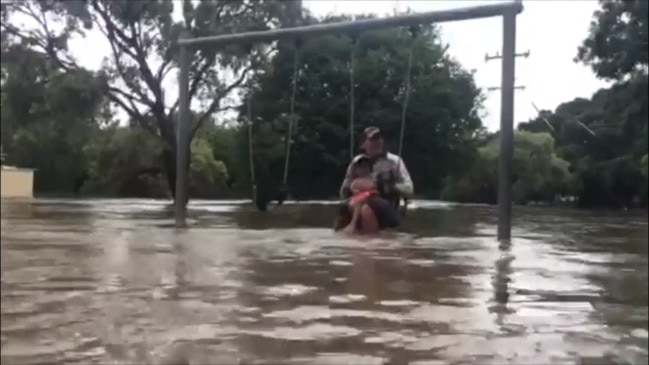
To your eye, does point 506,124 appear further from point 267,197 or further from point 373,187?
point 267,197

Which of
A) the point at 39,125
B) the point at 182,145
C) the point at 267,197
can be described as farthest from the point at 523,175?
the point at 39,125

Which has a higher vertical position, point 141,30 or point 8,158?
point 141,30

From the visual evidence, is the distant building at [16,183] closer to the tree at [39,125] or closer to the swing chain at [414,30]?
the tree at [39,125]

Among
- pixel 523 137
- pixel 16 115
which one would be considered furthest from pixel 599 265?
pixel 16 115

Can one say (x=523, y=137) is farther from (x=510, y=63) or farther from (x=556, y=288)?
(x=556, y=288)

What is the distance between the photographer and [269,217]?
9.11m

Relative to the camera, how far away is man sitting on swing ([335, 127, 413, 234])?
294 inches

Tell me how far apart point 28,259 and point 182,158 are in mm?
3949

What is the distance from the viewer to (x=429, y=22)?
8000 millimetres

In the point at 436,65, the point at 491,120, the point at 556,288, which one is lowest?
the point at 556,288

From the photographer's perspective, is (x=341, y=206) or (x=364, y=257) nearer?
(x=364, y=257)

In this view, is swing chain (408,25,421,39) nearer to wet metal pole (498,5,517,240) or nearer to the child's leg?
wet metal pole (498,5,517,240)

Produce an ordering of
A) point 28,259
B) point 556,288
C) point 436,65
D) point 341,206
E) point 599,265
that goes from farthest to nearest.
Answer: point 436,65 → point 341,206 → point 599,265 → point 556,288 → point 28,259

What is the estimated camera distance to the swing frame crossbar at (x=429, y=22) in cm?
648
